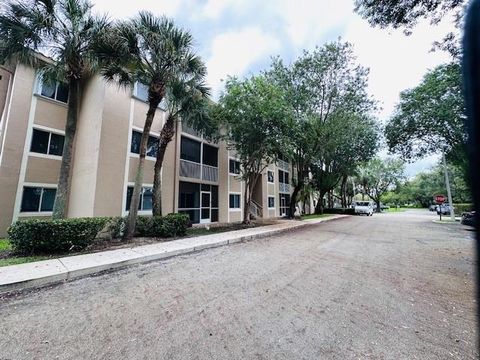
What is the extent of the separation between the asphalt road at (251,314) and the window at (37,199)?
343 inches

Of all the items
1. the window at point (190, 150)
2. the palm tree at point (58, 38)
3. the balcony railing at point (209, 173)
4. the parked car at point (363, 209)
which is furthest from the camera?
the parked car at point (363, 209)

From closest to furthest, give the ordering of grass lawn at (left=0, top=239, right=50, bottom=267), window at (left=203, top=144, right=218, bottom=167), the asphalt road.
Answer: the asphalt road, grass lawn at (left=0, top=239, right=50, bottom=267), window at (left=203, top=144, right=218, bottom=167)

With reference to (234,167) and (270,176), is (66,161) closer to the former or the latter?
(234,167)

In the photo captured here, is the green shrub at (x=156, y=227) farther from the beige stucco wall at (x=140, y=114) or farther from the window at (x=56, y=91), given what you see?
the window at (x=56, y=91)

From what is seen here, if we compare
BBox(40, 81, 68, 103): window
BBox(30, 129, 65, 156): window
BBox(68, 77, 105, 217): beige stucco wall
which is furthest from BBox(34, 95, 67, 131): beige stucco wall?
BBox(68, 77, 105, 217): beige stucco wall

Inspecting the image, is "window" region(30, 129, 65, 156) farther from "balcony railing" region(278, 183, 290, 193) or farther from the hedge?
"balcony railing" region(278, 183, 290, 193)

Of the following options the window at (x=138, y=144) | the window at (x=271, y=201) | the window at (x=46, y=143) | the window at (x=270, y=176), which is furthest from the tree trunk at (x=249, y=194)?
the window at (x=46, y=143)

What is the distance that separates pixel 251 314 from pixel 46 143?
1405 centimetres

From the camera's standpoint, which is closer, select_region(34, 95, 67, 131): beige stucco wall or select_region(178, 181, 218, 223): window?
select_region(34, 95, 67, 131): beige stucco wall

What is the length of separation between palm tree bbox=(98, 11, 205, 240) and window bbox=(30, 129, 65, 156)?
5.21m

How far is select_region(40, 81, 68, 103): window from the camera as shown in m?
→ 12.6

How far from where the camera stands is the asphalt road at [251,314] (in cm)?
301

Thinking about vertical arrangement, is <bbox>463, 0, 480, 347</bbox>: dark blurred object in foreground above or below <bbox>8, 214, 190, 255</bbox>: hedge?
above

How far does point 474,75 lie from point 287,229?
15.6m
